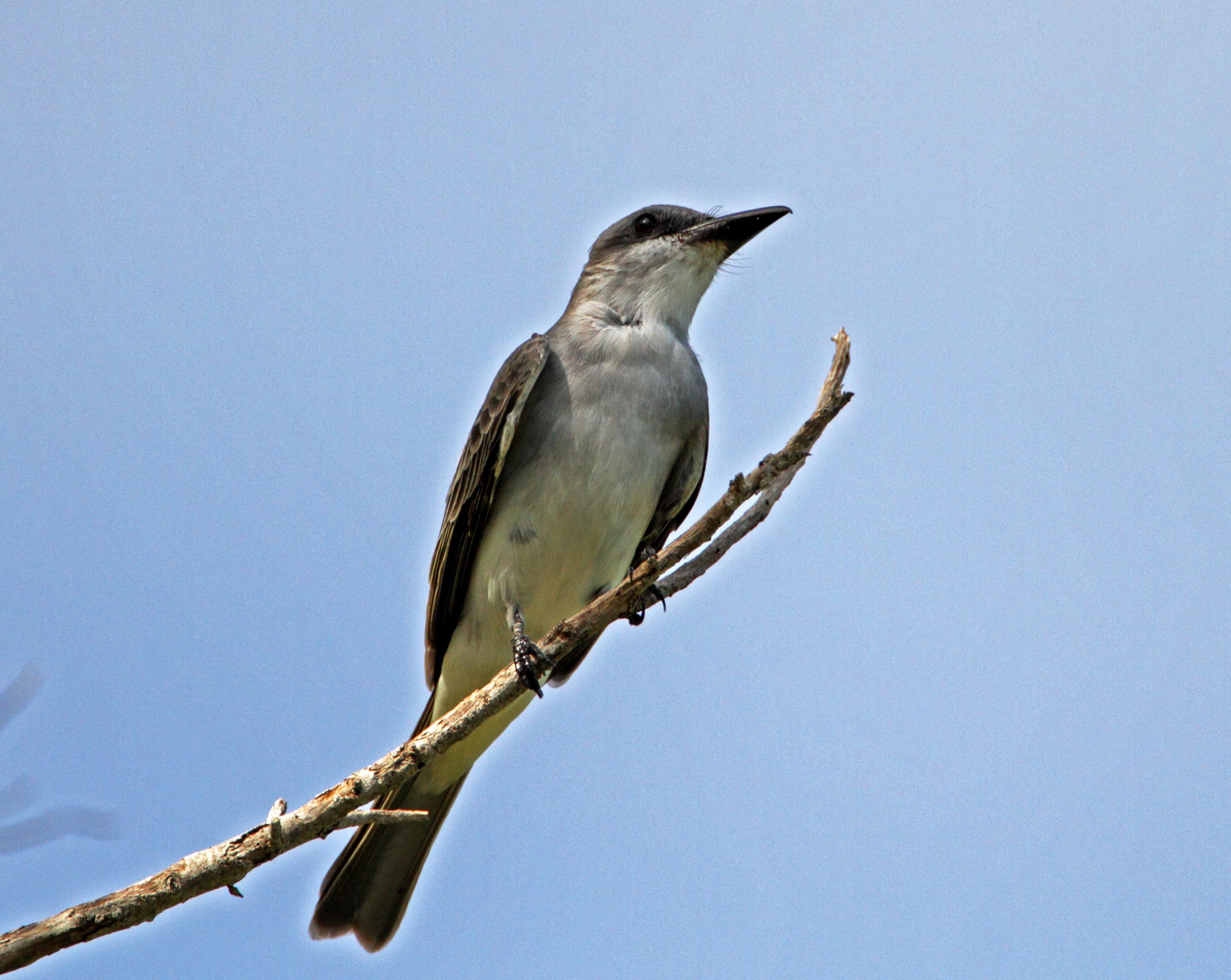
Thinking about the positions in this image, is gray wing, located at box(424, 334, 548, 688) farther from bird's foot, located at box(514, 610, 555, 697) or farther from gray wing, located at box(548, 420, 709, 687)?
bird's foot, located at box(514, 610, 555, 697)

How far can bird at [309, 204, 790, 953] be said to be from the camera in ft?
22.6

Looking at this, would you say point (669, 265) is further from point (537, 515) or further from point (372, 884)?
point (372, 884)

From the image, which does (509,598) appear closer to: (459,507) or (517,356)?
(459,507)

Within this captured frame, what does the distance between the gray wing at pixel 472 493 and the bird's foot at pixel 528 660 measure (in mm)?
953

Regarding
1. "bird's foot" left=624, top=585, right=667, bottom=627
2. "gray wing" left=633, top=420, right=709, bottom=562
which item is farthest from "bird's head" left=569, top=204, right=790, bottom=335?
"bird's foot" left=624, top=585, right=667, bottom=627

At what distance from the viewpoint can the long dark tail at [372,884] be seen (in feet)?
23.0

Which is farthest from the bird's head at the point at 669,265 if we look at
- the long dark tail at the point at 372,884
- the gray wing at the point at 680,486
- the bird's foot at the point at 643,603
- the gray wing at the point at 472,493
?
the long dark tail at the point at 372,884

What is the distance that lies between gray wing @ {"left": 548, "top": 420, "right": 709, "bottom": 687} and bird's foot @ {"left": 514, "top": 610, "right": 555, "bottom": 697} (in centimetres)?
99

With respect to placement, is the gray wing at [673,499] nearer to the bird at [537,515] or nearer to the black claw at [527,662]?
the bird at [537,515]

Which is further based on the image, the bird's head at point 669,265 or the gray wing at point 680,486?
the bird's head at point 669,265

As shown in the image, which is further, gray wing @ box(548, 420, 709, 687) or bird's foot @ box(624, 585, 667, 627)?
gray wing @ box(548, 420, 709, 687)

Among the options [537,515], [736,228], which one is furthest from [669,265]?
[537,515]

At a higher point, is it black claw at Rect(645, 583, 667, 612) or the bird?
the bird

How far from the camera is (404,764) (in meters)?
5.09
